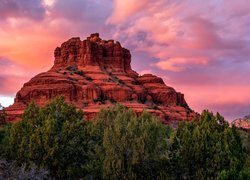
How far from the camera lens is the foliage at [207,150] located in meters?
34.6

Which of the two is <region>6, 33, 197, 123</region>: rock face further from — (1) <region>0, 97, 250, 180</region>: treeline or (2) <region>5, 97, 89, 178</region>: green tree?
(1) <region>0, 97, 250, 180</region>: treeline

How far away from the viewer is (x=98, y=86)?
13750 centimetres

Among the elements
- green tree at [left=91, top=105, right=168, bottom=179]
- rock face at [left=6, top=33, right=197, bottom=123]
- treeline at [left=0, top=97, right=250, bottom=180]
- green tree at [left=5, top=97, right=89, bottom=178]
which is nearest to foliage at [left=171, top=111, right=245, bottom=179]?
treeline at [left=0, top=97, right=250, bottom=180]

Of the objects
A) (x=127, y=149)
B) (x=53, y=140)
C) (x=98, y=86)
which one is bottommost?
(x=127, y=149)

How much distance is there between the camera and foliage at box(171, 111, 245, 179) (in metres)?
34.6

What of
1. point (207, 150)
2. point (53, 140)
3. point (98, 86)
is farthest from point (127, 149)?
point (98, 86)

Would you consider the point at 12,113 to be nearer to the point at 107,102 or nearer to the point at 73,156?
the point at 107,102

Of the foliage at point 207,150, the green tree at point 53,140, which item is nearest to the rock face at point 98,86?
the green tree at point 53,140

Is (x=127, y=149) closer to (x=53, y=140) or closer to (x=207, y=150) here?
(x=53, y=140)

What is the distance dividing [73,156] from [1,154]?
7.26 metres

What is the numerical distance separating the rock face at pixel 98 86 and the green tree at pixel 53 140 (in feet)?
253

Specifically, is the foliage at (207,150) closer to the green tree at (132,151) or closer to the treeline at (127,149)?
the treeline at (127,149)

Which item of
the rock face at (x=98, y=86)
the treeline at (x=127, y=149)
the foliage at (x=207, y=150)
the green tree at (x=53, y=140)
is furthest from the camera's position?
the rock face at (x=98, y=86)

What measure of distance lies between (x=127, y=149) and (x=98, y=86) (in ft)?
333
